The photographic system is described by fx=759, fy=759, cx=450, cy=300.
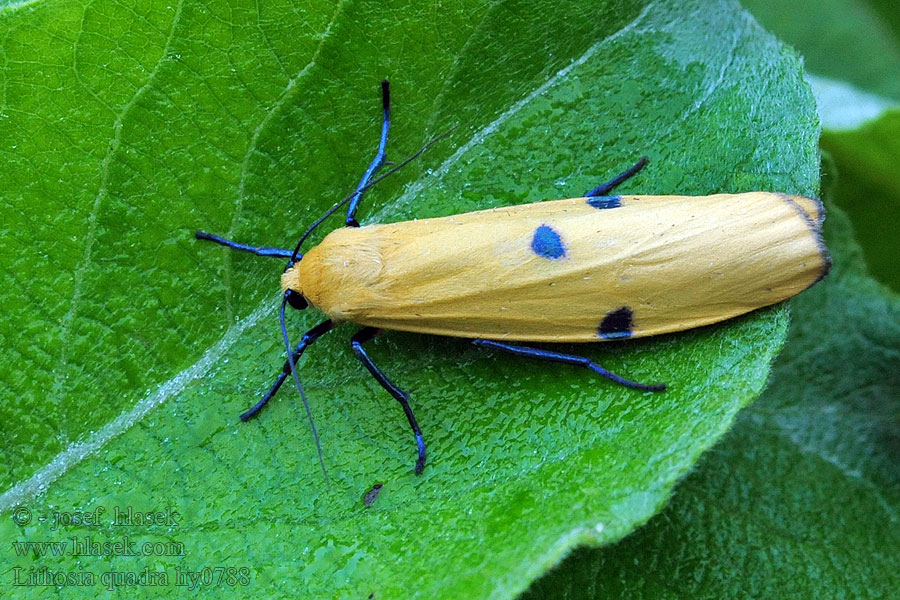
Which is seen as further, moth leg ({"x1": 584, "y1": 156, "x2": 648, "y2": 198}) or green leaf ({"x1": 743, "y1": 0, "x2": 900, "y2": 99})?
green leaf ({"x1": 743, "y1": 0, "x2": 900, "y2": 99})

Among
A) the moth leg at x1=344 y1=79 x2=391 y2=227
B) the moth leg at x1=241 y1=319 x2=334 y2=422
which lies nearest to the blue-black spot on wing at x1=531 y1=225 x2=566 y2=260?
the moth leg at x1=344 y1=79 x2=391 y2=227

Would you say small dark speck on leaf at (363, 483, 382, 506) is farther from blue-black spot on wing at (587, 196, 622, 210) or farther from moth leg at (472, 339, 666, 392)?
blue-black spot on wing at (587, 196, 622, 210)

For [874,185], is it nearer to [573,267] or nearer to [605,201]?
[605,201]

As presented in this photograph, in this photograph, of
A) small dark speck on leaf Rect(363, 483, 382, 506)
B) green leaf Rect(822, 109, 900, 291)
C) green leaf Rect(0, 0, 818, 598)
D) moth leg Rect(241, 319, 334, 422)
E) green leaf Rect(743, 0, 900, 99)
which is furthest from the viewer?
A: green leaf Rect(743, 0, 900, 99)

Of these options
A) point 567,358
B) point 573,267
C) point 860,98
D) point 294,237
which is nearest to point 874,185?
point 860,98

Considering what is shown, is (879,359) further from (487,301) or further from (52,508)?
(52,508)

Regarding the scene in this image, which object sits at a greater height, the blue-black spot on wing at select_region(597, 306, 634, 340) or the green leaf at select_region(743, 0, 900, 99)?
the blue-black spot on wing at select_region(597, 306, 634, 340)
